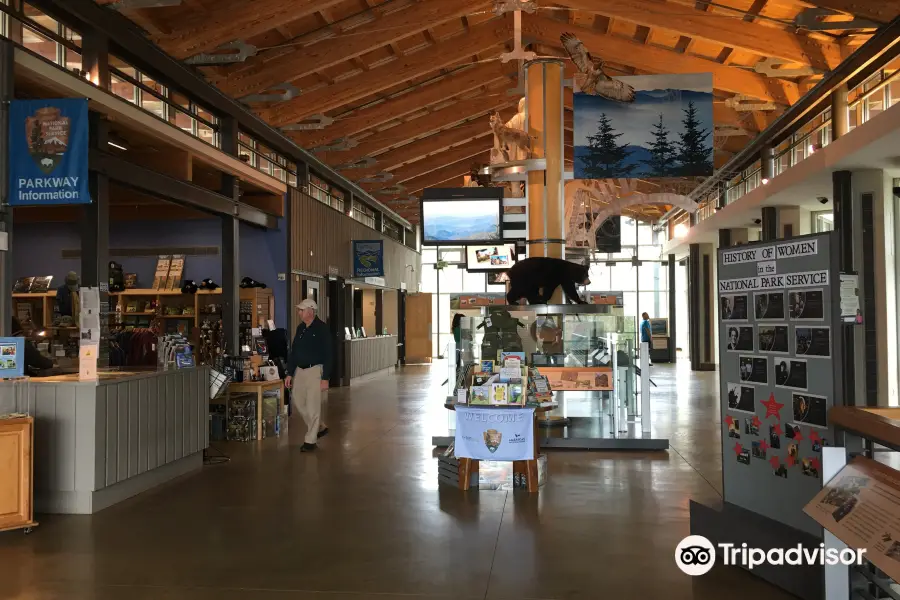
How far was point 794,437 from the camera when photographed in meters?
4.23

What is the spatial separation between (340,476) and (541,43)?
33.9 ft

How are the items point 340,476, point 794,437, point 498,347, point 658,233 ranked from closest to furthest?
1. point 794,437
2. point 340,476
3. point 498,347
4. point 658,233

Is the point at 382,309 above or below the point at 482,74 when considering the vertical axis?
below

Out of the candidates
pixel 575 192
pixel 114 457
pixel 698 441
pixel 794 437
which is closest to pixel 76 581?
pixel 114 457

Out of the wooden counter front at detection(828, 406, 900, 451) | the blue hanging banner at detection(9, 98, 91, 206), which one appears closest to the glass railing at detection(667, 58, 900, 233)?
the wooden counter front at detection(828, 406, 900, 451)

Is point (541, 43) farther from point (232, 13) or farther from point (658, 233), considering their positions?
point (658, 233)

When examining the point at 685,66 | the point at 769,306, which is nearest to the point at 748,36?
the point at 685,66

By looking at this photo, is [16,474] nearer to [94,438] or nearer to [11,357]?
[94,438]

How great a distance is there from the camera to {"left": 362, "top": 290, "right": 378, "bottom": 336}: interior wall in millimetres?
23156

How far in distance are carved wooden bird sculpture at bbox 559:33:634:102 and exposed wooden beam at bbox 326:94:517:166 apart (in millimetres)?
7582

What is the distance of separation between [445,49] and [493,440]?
9259 millimetres

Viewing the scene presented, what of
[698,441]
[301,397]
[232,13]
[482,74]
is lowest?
[698,441]

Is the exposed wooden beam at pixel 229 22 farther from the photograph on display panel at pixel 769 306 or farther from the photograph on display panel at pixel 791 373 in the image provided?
the photograph on display panel at pixel 791 373

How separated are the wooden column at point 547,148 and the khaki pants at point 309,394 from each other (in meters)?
3.00
